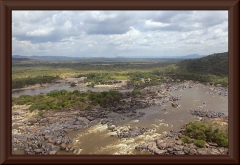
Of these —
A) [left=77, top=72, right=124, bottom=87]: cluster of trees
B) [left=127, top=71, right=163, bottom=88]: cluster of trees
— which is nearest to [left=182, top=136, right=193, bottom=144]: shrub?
[left=127, top=71, right=163, bottom=88]: cluster of trees

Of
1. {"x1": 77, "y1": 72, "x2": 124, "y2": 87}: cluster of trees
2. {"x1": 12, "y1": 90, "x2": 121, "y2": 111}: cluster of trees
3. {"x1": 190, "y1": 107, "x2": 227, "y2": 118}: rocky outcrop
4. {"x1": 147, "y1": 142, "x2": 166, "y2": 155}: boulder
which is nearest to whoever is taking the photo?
{"x1": 147, "y1": 142, "x2": 166, "y2": 155}: boulder

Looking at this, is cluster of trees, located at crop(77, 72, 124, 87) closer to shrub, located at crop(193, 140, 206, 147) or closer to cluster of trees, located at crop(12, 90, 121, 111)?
cluster of trees, located at crop(12, 90, 121, 111)


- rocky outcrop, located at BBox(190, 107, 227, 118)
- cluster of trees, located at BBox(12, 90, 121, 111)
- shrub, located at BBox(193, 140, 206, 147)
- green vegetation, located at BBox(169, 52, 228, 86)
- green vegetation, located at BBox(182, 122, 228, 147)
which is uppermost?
green vegetation, located at BBox(169, 52, 228, 86)

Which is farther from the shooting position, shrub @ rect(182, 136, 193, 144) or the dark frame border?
shrub @ rect(182, 136, 193, 144)
